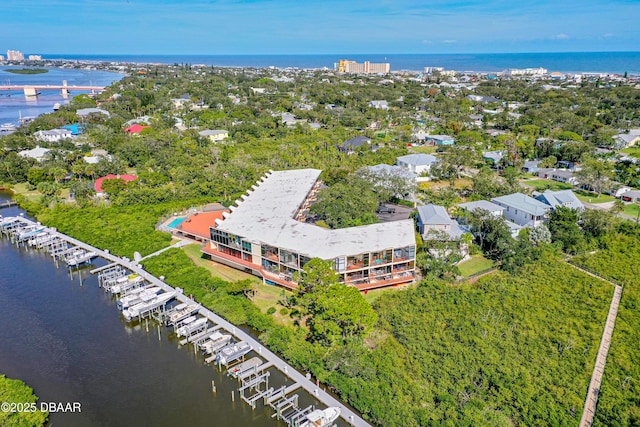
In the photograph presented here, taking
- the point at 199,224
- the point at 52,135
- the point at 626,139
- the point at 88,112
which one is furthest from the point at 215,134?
the point at 626,139

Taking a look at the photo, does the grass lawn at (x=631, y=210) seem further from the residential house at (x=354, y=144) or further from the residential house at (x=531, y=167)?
the residential house at (x=354, y=144)

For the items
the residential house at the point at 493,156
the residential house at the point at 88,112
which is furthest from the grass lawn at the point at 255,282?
the residential house at the point at 88,112

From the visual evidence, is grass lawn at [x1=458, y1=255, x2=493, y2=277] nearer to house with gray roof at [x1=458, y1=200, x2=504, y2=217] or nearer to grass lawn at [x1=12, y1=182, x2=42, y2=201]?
house with gray roof at [x1=458, y1=200, x2=504, y2=217]

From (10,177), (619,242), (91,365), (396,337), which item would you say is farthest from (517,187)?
(10,177)

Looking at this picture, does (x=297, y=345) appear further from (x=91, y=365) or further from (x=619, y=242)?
(x=619, y=242)

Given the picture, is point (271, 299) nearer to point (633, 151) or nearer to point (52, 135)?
point (52, 135)

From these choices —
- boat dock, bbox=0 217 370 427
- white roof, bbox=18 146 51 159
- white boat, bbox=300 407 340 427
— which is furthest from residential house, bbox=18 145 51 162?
white boat, bbox=300 407 340 427
